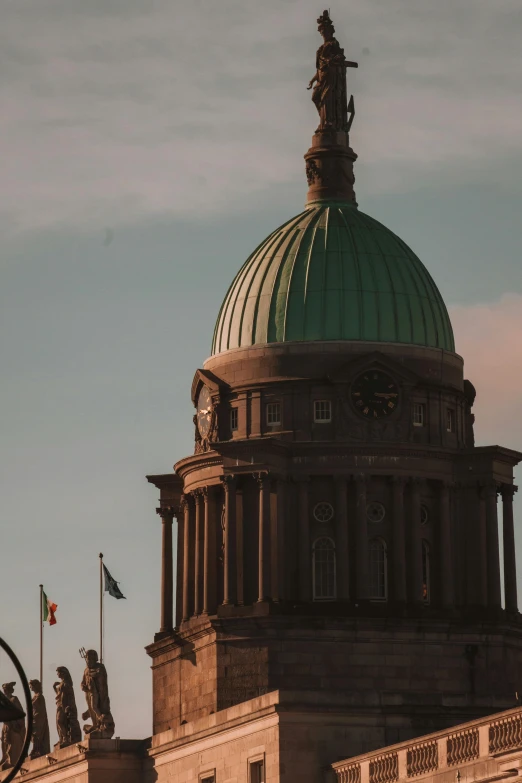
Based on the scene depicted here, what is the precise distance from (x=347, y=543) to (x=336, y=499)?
209cm

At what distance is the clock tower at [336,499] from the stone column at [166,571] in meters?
0.39

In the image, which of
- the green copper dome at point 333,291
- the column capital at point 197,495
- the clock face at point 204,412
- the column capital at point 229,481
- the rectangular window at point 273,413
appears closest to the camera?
the column capital at point 229,481

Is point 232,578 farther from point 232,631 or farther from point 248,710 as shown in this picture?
point 248,710

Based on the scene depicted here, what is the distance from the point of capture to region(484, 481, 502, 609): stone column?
94.1m

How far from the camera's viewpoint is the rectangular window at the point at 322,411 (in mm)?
94019

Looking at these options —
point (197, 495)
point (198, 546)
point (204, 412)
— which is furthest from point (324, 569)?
point (204, 412)

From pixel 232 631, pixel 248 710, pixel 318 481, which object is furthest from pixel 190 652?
pixel 248 710

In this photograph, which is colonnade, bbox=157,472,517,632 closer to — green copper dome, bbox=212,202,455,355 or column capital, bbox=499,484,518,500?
column capital, bbox=499,484,518,500

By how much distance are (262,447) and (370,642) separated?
10.3 meters

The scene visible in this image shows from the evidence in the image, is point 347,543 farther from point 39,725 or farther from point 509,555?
point 39,725

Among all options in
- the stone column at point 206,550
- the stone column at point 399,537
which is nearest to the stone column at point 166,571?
the stone column at point 206,550

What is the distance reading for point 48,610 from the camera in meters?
102

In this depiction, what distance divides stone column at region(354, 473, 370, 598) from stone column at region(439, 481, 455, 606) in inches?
163

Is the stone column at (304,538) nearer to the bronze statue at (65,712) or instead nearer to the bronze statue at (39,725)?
the bronze statue at (65,712)
